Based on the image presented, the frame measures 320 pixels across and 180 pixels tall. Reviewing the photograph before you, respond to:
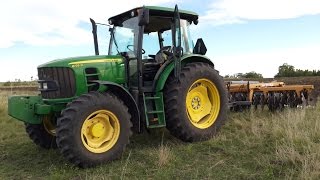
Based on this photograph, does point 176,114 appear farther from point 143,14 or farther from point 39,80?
point 39,80

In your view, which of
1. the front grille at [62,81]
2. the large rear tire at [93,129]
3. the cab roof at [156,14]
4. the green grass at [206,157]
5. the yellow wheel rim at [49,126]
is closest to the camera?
the green grass at [206,157]

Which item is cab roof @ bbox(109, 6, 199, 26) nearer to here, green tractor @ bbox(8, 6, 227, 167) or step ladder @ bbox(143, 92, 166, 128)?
green tractor @ bbox(8, 6, 227, 167)

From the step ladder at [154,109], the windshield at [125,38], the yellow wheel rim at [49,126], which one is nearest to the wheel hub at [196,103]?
the step ladder at [154,109]

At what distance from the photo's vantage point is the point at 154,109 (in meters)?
7.35

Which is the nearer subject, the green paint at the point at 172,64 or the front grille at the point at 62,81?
the front grille at the point at 62,81

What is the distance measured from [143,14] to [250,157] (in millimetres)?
2829

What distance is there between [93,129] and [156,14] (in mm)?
2592

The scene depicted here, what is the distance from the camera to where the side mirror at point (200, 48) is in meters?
8.34

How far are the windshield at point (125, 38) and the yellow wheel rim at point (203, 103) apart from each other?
1.35 metres

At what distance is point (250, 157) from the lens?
252 inches

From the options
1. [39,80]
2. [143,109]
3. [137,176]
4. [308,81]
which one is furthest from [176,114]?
[308,81]

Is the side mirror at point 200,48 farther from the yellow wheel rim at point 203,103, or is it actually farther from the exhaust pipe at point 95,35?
the exhaust pipe at point 95,35

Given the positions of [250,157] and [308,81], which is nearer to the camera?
[250,157]

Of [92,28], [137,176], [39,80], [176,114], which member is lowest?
[137,176]
